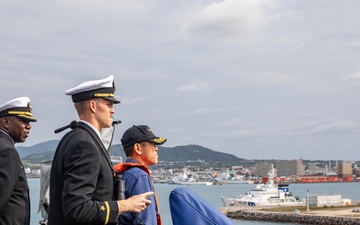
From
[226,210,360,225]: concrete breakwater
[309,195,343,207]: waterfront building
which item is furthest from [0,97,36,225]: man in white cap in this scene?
[309,195,343,207]: waterfront building

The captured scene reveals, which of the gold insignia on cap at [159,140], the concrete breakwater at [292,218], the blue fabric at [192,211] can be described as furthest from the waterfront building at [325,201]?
the blue fabric at [192,211]

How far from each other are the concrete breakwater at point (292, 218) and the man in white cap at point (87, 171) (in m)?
56.8

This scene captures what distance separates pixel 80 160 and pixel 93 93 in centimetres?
40

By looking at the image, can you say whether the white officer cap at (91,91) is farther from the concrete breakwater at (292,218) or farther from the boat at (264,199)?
the boat at (264,199)

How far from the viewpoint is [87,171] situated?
3.21 metres

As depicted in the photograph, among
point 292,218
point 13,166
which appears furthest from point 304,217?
point 13,166

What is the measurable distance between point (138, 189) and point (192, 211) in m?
1.19

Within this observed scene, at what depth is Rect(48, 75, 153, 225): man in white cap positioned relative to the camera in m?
3.16

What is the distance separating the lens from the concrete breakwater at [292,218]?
59.3 m

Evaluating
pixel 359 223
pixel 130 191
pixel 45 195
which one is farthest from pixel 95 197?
pixel 359 223

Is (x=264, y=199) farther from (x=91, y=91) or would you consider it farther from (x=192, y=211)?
(x=192, y=211)

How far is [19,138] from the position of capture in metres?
4.54

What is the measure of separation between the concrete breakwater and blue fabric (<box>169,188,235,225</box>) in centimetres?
5727

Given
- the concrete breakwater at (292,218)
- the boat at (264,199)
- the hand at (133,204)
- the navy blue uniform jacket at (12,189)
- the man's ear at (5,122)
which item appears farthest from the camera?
the boat at (264,199)
